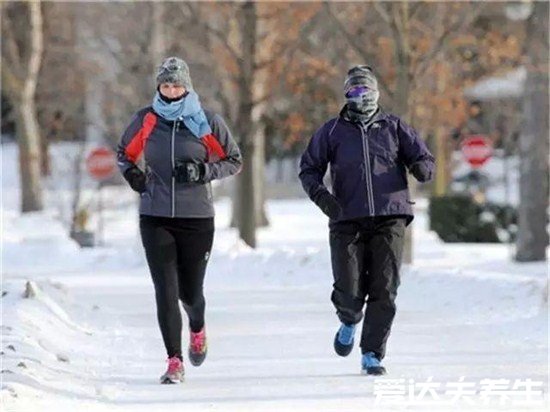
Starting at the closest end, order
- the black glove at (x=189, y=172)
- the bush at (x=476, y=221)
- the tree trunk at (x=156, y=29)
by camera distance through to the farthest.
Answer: the black glove at (x=189, y=172) → the tree trunk at (x=156, y=29) → the bush at (x=476, y=221)

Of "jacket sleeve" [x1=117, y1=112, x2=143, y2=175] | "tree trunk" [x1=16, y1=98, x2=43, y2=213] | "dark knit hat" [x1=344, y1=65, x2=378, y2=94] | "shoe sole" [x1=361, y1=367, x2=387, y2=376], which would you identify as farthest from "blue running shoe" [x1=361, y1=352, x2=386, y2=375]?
"tree trunk" [x1=16, y1=98, x2=43, y2=213]

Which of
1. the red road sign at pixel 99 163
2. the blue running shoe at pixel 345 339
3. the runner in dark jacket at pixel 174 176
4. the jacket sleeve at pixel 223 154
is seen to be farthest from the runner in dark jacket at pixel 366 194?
the red road sign at pixel 99 163

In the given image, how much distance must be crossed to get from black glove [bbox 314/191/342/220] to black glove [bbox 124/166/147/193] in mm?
946

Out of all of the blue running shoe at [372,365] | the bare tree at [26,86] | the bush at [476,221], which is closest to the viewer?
the blue running shoe at [372,365]

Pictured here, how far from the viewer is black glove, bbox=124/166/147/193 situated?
27.3ft

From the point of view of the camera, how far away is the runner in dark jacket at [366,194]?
28.1ft

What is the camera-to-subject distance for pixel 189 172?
8312 millimetres

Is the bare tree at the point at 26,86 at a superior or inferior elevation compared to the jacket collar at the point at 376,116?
superior

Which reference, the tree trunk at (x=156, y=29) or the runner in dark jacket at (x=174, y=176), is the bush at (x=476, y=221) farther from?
the runner in dark jacket at (x=174, y=176)

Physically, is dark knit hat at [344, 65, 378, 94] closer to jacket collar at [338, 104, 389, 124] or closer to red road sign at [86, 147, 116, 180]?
jacket collar at [338, 104, 389, 124]

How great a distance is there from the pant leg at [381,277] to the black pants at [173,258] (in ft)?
2.97

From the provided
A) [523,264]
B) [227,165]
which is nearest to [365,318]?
[227,165]

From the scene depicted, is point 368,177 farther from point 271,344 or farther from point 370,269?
point 271,344

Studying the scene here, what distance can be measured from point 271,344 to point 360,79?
8.46 feet
